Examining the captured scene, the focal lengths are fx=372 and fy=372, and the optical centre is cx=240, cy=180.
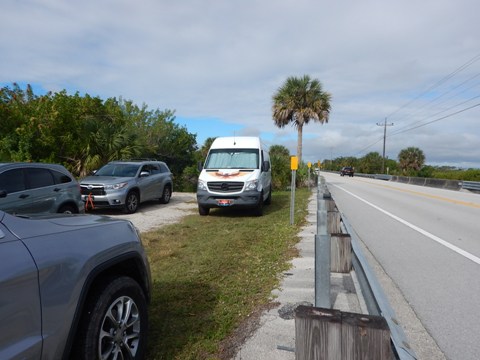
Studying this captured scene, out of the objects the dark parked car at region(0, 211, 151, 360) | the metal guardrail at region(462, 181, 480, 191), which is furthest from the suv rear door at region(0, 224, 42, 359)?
the metal guardrail at region(462, 181, 480, 191)

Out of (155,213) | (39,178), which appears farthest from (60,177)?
(155,213)

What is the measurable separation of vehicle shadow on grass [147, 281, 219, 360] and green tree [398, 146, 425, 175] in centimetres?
7087

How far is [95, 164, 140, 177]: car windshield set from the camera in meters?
12.8

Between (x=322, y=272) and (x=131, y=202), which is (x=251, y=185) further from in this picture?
(x=322, y=272)

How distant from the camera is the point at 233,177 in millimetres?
11422

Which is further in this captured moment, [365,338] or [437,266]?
[437,266]

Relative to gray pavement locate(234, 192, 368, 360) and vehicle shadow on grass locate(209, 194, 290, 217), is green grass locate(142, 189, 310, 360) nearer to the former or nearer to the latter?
gray pavement locate(234, 192, 368, 360)

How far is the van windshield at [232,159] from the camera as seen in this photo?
480 inches

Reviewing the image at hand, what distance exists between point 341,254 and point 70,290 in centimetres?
363

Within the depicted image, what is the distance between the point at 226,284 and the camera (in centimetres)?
511

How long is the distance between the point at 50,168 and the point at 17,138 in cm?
973

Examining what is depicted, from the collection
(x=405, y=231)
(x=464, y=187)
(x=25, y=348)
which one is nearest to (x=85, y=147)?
(x=405, y=231)

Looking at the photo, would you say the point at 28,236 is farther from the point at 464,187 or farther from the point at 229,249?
the point at 464,187

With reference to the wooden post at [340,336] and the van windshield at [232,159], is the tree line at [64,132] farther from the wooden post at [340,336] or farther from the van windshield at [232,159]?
the wooden post at [340,336]
